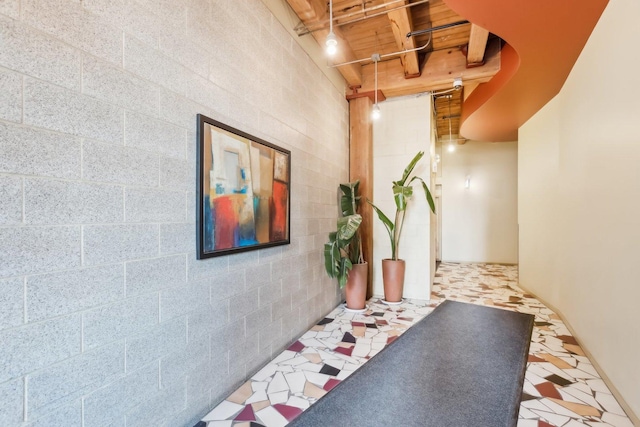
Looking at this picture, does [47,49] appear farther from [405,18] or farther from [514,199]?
[514,199]

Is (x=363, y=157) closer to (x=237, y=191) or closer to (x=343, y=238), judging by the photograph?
(x=343, y=238)

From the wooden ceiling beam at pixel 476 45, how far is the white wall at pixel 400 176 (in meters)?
0.77

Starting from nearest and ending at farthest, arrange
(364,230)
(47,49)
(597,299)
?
(47,49), (597,299), (364,230)

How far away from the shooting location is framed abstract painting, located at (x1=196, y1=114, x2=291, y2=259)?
176 centimetres

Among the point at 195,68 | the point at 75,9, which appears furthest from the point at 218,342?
the point at 75,9

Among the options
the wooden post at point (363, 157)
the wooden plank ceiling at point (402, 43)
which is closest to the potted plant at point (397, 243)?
the wooden post at point (363, 157)

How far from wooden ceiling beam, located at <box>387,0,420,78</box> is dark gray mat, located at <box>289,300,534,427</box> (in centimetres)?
322

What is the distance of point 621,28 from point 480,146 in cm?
591

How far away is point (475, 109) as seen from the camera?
4.34 meters

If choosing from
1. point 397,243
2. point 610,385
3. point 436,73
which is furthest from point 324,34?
point 610,385

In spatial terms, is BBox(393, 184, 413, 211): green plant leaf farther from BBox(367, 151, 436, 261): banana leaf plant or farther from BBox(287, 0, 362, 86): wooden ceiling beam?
BBox(287, 0, 362, 86): wooden ceiling beam

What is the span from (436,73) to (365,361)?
3662 millimetres

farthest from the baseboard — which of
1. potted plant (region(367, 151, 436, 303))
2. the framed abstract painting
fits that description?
the framed abstract painting

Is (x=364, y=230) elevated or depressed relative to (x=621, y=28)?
depressed
